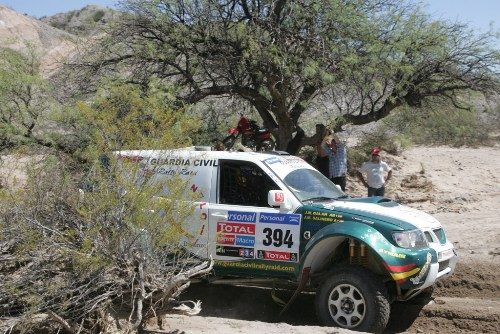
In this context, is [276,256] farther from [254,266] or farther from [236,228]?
[236,228]

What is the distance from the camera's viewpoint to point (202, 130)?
15.1m

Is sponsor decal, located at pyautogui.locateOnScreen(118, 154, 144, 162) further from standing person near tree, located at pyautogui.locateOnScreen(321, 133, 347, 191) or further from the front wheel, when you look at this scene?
standing person near tree, located at pyautogui.locateOnScreen(321, 133, 347, 191)

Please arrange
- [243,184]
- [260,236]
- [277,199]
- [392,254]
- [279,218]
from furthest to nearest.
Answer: [243,184], [260,236], [279,218], [277,199], [392,254]

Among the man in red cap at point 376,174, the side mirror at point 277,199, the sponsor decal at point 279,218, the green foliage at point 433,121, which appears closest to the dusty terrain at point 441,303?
the sponsor decal at point 279,218

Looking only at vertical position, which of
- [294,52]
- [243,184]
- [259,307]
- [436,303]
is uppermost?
[294,52]

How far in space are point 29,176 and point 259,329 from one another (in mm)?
2785

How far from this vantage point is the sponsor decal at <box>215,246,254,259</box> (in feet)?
25.5

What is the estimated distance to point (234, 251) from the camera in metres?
7.85

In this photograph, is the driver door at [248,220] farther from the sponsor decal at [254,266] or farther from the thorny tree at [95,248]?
the thorny tree at [95,248]

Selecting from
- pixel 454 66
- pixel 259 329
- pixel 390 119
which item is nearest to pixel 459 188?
pixel 390 119

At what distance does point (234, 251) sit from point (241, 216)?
424 mm

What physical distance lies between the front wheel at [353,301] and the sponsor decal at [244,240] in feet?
3.18

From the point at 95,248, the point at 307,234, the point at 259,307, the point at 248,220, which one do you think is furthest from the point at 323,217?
the point at 95,248

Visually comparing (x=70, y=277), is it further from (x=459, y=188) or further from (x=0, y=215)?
(x=459, y=188)
